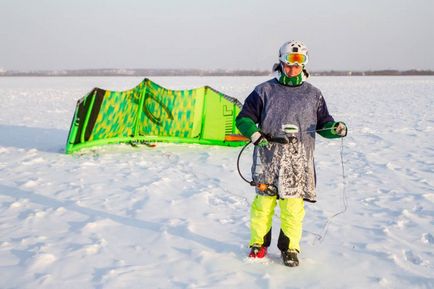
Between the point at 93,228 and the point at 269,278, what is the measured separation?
216cm

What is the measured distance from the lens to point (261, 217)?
3645 millimetres

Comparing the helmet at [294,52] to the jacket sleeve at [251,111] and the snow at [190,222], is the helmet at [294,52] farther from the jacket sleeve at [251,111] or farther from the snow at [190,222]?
the snow at [190,222]

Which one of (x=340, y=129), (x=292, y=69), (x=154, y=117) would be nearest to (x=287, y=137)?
(x=340, y=129)

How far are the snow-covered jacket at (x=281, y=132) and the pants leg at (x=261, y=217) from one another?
0.34ft

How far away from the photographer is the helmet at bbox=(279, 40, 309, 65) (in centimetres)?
343

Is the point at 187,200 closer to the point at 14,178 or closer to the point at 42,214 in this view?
the point at 42,214

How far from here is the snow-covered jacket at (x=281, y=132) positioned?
11.6 feet

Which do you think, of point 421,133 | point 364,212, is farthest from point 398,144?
point 364,212

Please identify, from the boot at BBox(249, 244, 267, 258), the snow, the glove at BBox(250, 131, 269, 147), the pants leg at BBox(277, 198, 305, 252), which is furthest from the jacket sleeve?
the snow

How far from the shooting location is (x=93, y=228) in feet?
15.1

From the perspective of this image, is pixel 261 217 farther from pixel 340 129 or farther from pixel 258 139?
pixel 340 129

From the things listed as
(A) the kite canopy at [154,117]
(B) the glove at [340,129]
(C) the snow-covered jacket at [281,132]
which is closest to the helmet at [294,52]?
(C) the snow-covered jacket at [281,132]

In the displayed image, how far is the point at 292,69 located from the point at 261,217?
50.7 inches

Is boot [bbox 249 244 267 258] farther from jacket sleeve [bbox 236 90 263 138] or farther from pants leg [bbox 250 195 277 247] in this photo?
jacket sleeve [bbox 236 90 263 138]
